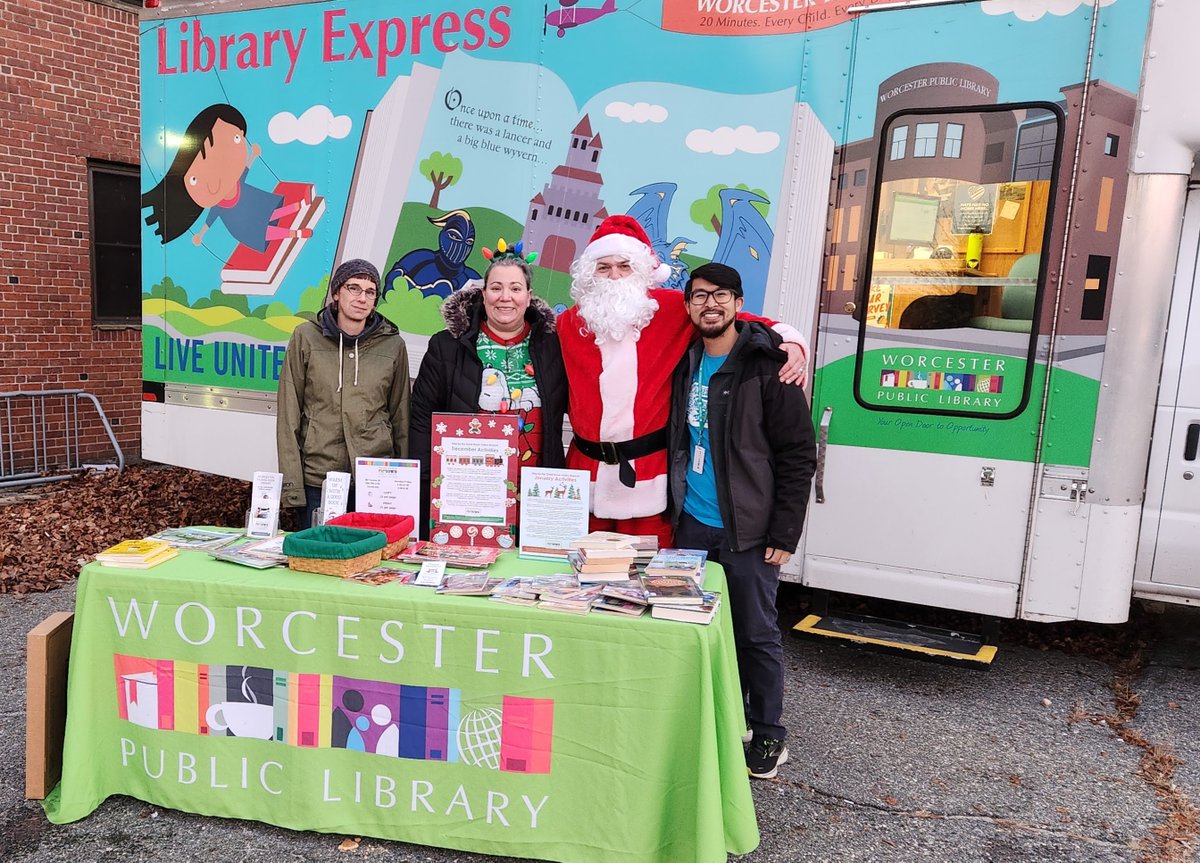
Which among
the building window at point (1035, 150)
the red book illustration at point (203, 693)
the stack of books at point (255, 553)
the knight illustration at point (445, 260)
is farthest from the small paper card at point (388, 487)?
the building window at point (1035, 150)

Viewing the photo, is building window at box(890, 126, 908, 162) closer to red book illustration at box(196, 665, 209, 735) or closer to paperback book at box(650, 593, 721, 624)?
paperback book at box(650, 593, 721, 624)

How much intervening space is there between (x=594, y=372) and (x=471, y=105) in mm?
1850

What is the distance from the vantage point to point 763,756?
3188 millimetres

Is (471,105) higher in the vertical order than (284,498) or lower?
higher

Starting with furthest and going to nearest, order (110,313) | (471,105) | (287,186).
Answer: (110,313) → (287,186) → (471,105)

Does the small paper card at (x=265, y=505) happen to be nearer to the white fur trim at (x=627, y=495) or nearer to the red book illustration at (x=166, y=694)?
the red book illustration at (x=166, y=694)

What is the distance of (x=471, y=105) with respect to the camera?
166 inches

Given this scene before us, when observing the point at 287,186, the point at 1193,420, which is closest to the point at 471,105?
the point at 287,186

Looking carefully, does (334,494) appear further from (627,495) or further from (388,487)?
(627,495)

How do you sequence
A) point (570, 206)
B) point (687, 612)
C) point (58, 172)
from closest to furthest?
point (687, 612) → point (570, 206) → point (58, 172)

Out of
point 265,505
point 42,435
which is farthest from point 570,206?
point 42,435

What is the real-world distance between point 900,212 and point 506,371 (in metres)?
1.88

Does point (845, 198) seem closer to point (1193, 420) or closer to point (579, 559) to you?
point (1193, 420)

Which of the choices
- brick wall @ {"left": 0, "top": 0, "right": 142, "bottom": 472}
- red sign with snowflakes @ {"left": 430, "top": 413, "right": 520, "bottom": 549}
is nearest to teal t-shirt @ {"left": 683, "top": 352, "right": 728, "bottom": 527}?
red sign with snowflakes @ {"left": 430, "top": 413, "right": 520, "bottom": 549}
